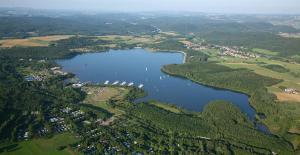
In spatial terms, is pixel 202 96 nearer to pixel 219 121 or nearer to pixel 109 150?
pixel 219 121

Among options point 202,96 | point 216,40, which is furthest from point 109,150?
point 216,40

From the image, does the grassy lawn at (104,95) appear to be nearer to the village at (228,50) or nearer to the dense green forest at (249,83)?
the dense green forest at (249,83)

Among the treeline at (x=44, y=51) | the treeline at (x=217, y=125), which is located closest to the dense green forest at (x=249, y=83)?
the treeline at (x=217, y=125)

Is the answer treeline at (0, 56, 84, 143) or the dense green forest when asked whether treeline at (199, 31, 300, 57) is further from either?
treeline at (0, 56, 84, 143)

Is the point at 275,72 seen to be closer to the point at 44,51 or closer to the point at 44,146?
the point at 44,146

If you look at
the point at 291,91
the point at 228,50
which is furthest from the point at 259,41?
the point at 291,91

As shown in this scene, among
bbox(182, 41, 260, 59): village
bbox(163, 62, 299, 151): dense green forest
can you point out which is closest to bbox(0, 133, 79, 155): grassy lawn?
bbox(163, 62, 299, 151): dense green forest
